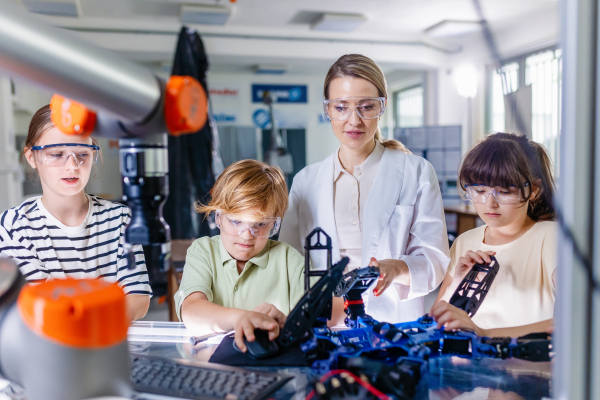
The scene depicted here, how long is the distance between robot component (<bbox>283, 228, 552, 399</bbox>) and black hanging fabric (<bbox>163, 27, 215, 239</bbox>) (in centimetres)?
260

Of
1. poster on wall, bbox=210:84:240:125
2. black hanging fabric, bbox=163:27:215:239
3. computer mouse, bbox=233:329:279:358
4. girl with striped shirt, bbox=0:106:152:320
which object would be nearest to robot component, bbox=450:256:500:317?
computer mouse, bbox=233:329:279:358

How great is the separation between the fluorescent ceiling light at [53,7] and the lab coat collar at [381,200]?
13.7 feet

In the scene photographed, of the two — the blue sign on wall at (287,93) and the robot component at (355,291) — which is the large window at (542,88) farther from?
the blue sign on wall at (287,93)

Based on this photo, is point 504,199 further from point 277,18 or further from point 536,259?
point 277,18

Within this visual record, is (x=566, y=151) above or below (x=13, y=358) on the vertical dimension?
above

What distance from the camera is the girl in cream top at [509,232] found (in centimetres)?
114

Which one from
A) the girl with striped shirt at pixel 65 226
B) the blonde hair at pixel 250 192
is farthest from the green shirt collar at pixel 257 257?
the girl with striped shirt at pixel 65 226

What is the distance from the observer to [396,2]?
4.78 meters

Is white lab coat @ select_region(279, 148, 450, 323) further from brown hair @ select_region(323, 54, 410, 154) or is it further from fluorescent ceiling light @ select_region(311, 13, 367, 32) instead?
fluorescent ceiling light @ select_region(311, 13, 367, 32)

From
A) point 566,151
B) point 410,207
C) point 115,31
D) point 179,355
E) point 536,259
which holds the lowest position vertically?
point 179,355

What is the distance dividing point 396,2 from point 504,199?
4.12 meters

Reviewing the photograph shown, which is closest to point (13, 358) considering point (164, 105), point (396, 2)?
point (164, 105)

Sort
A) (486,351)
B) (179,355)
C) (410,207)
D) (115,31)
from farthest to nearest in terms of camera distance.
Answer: (115,31), (410,207), (179,355), (486,351)

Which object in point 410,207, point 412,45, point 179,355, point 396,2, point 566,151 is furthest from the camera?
point 412,45
